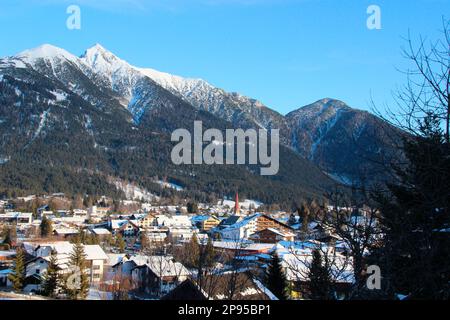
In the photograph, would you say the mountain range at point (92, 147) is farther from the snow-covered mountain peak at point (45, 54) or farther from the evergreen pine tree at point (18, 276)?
the evergreen pine tree at point (18, 276)

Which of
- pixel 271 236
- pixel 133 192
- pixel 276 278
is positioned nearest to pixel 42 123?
pixel 133 192

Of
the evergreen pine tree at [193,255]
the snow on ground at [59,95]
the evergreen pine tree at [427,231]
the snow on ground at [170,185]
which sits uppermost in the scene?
the snow on ground at [59,95]

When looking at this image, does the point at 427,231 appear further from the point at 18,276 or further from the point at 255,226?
the point at 255,226

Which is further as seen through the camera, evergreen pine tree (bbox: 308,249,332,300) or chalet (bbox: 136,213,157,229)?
chalet (bbox: 136,213,157,229)

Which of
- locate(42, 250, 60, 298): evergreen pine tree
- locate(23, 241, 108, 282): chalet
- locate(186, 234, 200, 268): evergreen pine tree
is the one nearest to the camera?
locate(186, 234, 200, 268): evergreen pine tree

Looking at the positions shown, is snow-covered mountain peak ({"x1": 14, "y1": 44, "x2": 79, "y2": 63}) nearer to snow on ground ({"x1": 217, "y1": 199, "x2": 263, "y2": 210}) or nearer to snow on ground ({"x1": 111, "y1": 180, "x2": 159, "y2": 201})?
snow on ground ({"x1": 111, "y1": 180, "x2": 159, "y2": 201})

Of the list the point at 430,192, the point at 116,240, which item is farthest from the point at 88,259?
the point at 430,192

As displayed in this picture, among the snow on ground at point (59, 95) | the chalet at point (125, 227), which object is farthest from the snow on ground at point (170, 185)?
the chalet at point (125, 227)

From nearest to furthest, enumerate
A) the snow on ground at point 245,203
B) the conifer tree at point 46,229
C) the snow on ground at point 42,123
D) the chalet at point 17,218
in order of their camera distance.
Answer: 1. the conifer tree at point 46,229
2. the chalet at point 17,218
3. the snow on ground at point 245,203
4. the snow on ground at point 42,123

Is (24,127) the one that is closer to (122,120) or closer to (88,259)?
(122,120)

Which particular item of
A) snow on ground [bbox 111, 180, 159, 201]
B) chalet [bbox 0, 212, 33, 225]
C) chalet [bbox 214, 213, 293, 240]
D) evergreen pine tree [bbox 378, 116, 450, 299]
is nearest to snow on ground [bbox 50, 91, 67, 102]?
snow on ground [bbox 111, 180, 159, 201]

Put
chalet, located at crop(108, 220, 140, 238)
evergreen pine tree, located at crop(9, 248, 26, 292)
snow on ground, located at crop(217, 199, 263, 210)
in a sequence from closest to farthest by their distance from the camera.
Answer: evergreen pine tree, located at crop(9, 248, 26, 292)
chalet, located at crop(108, 220, 140, 238)
snow on ground, located at crop(217, 199, 263, 210)
